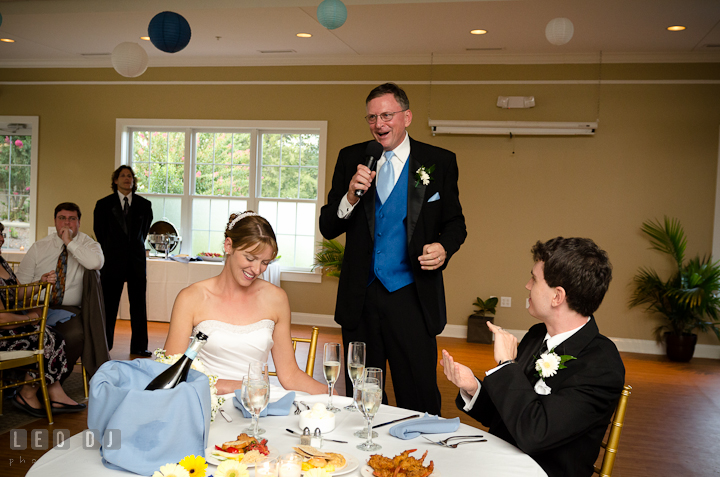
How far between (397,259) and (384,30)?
4149 millimetres

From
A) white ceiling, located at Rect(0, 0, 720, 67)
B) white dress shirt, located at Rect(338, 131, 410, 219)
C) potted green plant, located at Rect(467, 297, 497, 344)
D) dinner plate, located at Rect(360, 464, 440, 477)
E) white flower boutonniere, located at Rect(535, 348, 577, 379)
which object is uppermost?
white ceiling, located at Rect(0, 0, 720, 67)

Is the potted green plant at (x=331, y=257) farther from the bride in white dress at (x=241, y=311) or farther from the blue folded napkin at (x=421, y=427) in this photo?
the blue folded napkin at (x=421, y=427)

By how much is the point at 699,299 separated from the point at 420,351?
4.76 m

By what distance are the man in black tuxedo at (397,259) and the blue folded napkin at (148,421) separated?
119cm

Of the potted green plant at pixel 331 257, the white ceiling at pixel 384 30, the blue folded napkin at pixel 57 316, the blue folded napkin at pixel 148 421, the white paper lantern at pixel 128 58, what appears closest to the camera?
the blue folded napkin at pixel 148 421

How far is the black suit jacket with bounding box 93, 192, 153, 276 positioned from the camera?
18.1 ft

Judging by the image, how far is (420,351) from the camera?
2354 millimetres

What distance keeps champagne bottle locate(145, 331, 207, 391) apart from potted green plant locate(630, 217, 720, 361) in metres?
5.85

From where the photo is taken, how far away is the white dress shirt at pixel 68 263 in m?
4.11

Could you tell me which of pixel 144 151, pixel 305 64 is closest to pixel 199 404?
pixel 305 64

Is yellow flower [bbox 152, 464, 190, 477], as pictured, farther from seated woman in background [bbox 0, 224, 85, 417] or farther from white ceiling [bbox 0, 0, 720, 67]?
white ceiling [bbox 0, 0, 720, 67]

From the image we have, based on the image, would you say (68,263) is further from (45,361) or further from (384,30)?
(384,30)

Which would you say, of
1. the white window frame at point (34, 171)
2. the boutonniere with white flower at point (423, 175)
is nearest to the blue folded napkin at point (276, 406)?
the boutonniere with white flower at point (423, 175)

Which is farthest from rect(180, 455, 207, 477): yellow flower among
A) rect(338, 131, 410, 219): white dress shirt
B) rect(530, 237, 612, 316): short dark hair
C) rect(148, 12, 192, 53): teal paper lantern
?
rect(148, 12, 192, 53): teal paper lantern
